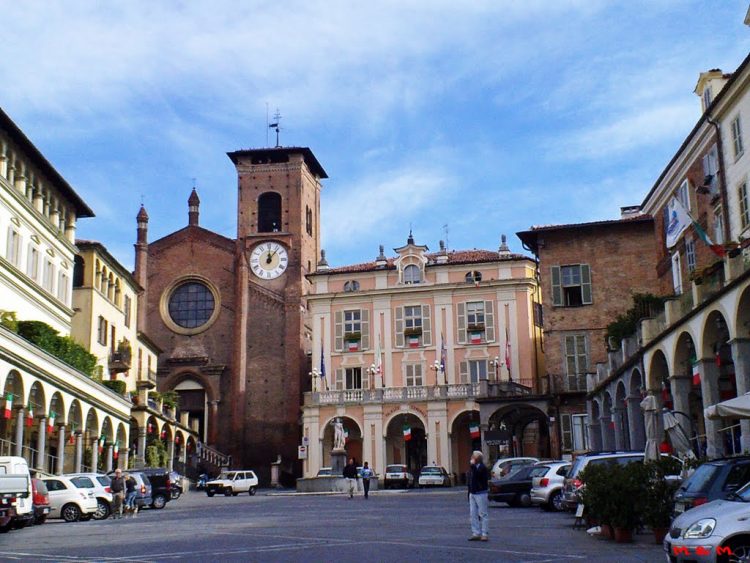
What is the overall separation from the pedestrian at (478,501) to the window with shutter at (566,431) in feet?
108

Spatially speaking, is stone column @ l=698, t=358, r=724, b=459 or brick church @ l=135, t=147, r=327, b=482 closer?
stone column @ l=698, t=358, r=724, b=459

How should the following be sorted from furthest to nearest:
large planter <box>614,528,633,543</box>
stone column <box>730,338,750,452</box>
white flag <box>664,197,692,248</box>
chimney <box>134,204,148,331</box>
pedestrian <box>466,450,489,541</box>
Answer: chimney <box>134,204,148,331</box>
white flag <box>664,197,692,248</box>
stone column <box>730,338,750,452</box>
pedestrian <box>466,450,489,541</box>
large planter <box>614,528,633,543</box>

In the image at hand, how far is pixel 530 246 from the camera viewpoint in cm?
4806

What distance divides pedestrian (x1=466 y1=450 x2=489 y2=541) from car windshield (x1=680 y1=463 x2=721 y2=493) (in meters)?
3.62

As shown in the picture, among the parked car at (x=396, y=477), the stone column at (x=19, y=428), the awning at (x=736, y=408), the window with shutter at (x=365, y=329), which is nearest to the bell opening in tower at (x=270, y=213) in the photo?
the window with shutter at (x=365, y=329)

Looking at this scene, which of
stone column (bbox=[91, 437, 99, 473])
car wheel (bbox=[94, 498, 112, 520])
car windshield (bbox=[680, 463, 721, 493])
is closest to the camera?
car windshield (bbox=[680, 463, 721, 493])

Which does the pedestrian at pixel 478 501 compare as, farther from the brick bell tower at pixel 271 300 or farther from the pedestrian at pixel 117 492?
the brick bell tower at pixel 271 300

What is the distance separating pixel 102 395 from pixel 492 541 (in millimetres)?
29579

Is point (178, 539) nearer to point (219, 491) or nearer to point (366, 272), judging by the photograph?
point (219, 491)

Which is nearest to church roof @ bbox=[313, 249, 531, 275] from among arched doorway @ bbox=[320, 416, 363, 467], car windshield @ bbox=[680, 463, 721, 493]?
arched doorway @ bbox=[320, 416, 363, 467]

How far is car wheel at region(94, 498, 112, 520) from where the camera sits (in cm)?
2878

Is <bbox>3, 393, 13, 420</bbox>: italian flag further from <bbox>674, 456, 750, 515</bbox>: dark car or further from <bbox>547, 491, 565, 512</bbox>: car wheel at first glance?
<bbox>674, 456, 750, 515</bbox>: dark car

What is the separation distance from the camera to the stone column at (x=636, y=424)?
104 ft

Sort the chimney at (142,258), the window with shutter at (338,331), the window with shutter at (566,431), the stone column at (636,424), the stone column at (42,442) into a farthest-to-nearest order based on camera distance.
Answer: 1. the chimney at (142,258)
2. the window with shutter at (338,331)
3. the window with shutter at (566,431)
4. the stone column at (42,442)
5. the stone column at (636,424)
